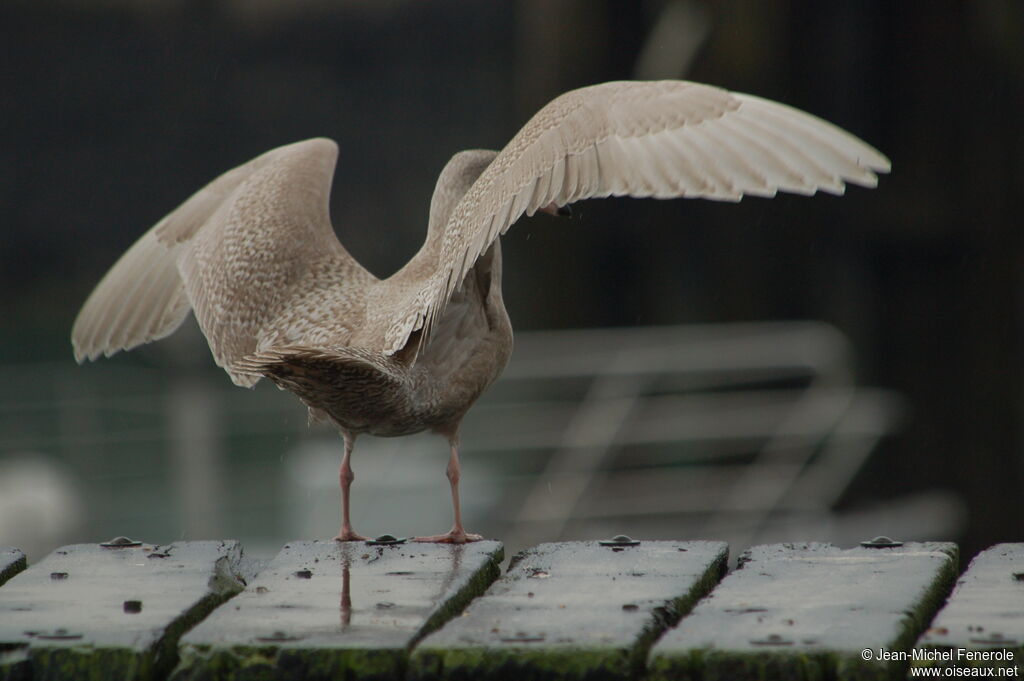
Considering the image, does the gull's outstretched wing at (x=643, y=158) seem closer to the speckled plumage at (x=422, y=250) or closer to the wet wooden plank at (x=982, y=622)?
the speckled plumage at (x=422, y=250)

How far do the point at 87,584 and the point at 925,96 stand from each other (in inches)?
327

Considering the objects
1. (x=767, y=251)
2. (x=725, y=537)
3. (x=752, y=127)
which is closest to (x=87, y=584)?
(x=752, y=127)

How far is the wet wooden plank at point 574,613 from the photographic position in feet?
9.87

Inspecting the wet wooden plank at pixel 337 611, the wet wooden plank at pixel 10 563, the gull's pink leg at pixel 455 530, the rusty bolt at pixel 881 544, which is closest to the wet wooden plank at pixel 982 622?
the rusty bolt at pixel 881 544

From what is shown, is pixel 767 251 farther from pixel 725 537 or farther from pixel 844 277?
pixel 725 537

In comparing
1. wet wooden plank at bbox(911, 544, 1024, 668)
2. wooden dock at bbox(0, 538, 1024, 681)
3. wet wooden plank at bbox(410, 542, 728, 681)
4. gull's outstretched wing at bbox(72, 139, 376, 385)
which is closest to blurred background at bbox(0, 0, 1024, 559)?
gull's outstretched wing at bbox(72, 139, 376, 385)

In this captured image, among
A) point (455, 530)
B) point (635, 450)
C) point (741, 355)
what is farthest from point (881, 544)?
point (635, 450)

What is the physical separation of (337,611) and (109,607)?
0.49 metres

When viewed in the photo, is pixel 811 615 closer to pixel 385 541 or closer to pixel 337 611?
pixel 337 611

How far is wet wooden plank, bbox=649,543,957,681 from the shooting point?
296 centimetres

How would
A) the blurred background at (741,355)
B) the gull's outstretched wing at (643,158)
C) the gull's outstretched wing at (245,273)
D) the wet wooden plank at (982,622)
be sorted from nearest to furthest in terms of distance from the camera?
the wet wooden plank at (982,622), the gull's outstretched wing at (643,158), the gull's outstretched wing at (245,273), the blurred background at (741,355)

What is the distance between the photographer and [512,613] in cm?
332

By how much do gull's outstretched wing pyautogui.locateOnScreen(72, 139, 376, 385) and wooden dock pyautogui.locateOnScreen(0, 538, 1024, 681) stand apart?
1.32m

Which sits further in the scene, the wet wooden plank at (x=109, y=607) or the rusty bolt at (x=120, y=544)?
the rusty bolt at (x=120, y=544)
